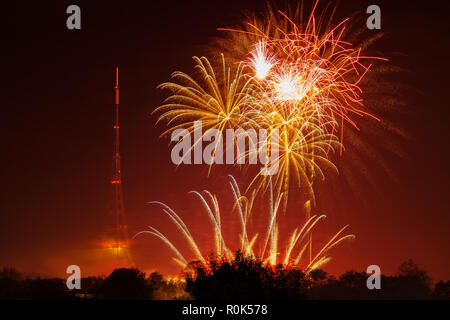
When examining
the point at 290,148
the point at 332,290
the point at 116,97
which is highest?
the point at 116,97

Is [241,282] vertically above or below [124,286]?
above

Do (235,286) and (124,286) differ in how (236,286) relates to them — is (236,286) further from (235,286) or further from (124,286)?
(124,286)

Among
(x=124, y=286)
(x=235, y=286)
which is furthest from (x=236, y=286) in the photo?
(x=124, y=286)

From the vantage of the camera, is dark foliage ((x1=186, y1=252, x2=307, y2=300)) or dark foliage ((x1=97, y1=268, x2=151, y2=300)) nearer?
dark foliage ((x1=186, y1=252, x2=307, y2=300))

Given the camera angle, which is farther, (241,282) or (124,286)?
(124,286)

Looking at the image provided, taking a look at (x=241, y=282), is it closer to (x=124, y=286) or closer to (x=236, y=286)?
(x=236, y=286)

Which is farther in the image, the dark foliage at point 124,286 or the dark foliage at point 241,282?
the dark foliage at point 124,286
